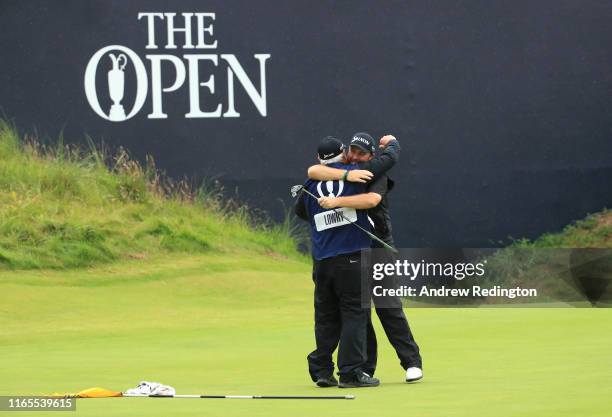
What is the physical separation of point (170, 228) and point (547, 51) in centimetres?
764

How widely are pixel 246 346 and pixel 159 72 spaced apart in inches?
422

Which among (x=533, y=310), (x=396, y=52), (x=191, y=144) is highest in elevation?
(x=396, y=52)

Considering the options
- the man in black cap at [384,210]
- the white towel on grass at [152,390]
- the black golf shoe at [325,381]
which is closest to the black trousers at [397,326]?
the man in black cap at [384,210]

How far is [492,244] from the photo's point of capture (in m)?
25.5

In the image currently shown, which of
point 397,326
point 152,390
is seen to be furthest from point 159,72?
point 152,390

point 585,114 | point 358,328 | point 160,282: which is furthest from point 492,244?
point 358,328

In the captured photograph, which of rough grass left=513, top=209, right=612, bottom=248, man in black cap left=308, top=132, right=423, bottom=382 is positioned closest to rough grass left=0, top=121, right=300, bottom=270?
rough grass left=513, top=209, right=612, bottom=248

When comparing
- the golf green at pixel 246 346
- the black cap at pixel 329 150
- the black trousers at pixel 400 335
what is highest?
the black cap at pixel 329 150

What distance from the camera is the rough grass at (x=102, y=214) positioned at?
72.6 feet

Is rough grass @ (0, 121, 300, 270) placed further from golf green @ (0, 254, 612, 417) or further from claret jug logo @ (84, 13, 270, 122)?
claret jug logo @ (84, 13, 270, 122)

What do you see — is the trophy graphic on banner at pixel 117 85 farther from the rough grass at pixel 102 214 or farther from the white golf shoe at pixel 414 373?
the white golf shoe at pixel 414 373

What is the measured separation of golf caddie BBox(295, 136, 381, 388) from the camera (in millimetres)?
10742

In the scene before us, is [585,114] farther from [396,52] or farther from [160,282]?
[160,282]

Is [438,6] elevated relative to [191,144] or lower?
elevated
